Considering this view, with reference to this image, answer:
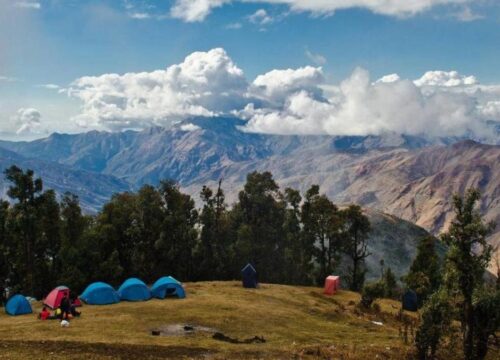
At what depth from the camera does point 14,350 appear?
3394 cm

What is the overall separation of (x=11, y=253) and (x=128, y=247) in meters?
20.0

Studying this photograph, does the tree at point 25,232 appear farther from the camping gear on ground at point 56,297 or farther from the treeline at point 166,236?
the camping gear on ground at point 56,297

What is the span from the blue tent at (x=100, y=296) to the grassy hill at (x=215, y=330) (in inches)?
76.3

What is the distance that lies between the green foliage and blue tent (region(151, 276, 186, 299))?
33.6 meters

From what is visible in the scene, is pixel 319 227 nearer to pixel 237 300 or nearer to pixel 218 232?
pixel 218 232

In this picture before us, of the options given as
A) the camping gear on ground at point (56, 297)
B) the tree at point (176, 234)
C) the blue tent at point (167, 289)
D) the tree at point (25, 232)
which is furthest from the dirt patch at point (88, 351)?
the tree at point (176, 234)

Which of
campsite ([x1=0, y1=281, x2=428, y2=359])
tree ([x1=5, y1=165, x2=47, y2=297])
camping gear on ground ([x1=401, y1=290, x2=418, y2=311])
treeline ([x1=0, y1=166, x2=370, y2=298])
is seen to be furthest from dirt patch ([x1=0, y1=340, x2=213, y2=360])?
camping gear on ground ([x1=401, y1=290, x2=418, y2=311])

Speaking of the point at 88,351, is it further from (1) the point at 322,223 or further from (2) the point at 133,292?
(1) the point at 322,223

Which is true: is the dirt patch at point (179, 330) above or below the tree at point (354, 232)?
below

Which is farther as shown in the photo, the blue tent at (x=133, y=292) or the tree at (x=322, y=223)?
the tree at (x=322, y=223)

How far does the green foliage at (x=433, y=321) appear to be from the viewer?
126ft

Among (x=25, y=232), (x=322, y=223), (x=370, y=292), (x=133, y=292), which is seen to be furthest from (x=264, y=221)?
(x=25, y=232)

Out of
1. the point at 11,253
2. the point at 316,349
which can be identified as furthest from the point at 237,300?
the point at 11,253

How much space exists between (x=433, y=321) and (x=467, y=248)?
6313mm
